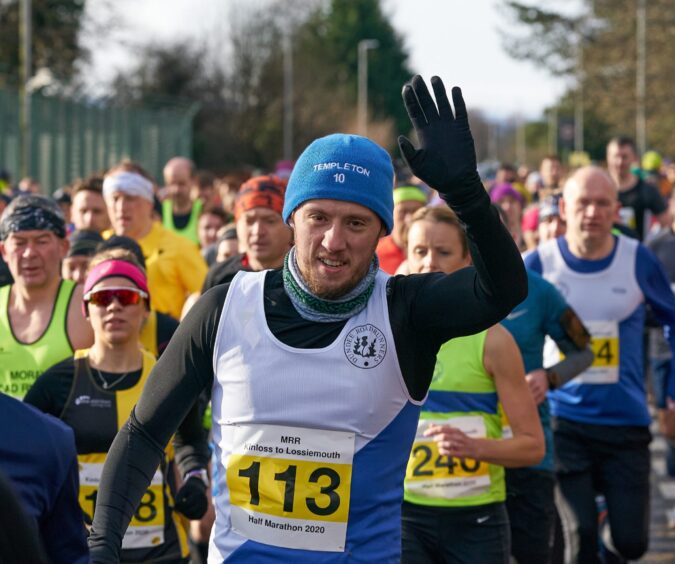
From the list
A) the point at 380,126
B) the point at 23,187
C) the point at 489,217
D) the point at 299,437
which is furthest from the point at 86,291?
the point at 380,126

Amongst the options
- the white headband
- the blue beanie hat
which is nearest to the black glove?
the blue beanie hat

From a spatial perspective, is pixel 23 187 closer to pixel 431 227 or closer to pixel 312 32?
pixel 431 227

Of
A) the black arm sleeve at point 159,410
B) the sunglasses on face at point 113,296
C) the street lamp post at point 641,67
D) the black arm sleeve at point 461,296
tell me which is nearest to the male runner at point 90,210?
the sunglasses on face at point 113,296

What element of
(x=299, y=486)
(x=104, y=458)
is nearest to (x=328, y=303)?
(x=299, y=486)

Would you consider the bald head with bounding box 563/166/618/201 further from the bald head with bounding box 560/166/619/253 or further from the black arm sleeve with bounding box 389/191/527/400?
the black arm sleeve with bounding box 389/191/527/400

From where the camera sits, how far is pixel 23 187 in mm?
18453

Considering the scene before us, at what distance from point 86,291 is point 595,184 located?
2.84 metres

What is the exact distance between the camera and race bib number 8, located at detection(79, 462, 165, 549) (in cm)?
502

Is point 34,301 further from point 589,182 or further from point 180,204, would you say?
point 180,204

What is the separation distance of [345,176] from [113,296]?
206 cm

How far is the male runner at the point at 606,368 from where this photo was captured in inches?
270

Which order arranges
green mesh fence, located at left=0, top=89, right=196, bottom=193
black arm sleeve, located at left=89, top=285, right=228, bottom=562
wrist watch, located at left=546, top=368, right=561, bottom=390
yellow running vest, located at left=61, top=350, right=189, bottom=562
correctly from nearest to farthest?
1. black arm sleeve, located at left=89, top=285, right=228, bottom=562
2. yellow running vest, located at left=61, top=350, right=189, bottom=562
3. wrist watch, located at left=546, top=368, right=561, bottom=390
4. green mesh fence, located at left=0, top=89, right=196, bottom=193

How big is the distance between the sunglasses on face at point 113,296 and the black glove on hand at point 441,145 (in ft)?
7.69

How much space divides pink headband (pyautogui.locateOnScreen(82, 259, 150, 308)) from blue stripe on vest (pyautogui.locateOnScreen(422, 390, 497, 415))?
121 centimetres
